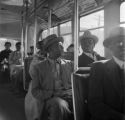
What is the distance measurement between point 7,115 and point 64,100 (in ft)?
5.75

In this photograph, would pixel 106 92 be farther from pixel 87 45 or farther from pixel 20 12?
pixel 20 12

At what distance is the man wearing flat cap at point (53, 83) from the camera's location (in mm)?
2418

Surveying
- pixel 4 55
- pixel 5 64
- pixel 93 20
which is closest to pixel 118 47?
pixel 93 20

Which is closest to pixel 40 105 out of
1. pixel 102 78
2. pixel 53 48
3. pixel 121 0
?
pixel 53 48

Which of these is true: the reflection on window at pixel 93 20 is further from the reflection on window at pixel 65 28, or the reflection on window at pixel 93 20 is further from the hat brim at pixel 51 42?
the hat brim at pixel 51 42

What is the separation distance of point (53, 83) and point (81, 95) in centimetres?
75

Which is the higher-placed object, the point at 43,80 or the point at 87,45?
the point at 87,45

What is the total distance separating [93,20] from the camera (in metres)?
6.06

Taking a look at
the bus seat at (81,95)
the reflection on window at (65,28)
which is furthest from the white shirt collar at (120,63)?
the reflection on window at (65,28)

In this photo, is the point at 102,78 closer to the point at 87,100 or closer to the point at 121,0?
the point at 87,100

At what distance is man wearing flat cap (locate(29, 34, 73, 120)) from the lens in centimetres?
242

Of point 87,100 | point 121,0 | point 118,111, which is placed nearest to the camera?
point 118,111

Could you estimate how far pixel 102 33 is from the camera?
5250 millimetres

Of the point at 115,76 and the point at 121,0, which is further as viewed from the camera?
the point at 121,0
